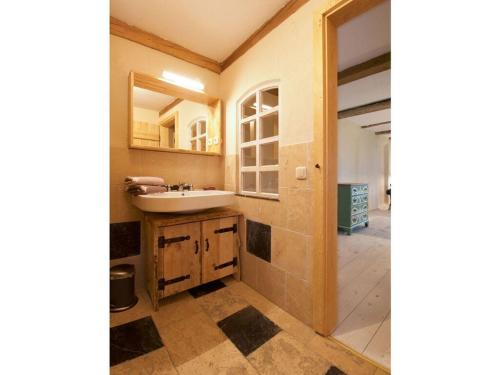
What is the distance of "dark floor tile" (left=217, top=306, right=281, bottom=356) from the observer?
1.14 meters

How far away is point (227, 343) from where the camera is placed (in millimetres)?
1147

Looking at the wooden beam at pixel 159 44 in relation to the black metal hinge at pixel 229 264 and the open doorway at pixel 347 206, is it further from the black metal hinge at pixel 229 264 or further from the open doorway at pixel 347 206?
the black metal hinge at pixel 229 264

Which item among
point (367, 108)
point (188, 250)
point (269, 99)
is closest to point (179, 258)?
point (188, 250)

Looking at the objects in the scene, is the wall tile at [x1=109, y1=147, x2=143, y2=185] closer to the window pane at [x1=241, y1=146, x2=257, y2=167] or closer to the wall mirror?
the wall mirror

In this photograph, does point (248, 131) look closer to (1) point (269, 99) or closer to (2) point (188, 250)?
(1) point (269, 99)

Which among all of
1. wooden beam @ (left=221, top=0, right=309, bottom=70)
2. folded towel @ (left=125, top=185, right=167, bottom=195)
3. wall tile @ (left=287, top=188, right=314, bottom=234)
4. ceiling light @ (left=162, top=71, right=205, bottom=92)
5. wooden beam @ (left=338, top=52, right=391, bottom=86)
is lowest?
wall tile @ (left=287, top=188, right=314, bottom=234)

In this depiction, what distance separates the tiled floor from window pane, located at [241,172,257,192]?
94 centimetres

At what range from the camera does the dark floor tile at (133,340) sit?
3.50ft

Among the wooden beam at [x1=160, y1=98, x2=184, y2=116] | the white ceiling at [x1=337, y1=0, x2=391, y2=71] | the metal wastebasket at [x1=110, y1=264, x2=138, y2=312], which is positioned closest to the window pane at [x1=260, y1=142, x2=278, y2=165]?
the wooden beam at [x1=160, y1=98, x2=184, y2=116]

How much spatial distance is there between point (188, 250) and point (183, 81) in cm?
159
